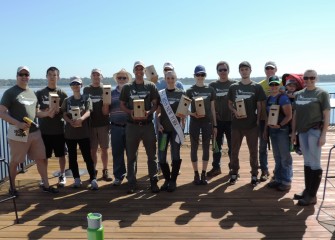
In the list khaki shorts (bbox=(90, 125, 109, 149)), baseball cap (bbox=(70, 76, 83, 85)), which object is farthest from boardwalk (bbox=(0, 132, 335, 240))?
baseball cap (bbox=(70, 76, 83, 85))

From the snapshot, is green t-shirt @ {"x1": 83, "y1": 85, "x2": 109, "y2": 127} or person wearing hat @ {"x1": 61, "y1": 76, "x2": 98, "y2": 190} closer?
person wearing hat @ {"x1": 61, "y1": 76, "x2": 98, "y2": 190}

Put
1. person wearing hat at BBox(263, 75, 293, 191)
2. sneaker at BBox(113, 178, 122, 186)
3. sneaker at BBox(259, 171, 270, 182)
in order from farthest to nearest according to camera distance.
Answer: sneaker at BBox(259, 171, 270, 182), sneaker at BBox(113, 178, 122, 186), person wearing hat at BBox(263, 75, 293, 191)

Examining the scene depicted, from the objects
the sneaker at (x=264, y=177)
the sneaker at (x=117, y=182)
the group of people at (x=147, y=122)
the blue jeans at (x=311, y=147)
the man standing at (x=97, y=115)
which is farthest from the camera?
the sneaker at (x=264, y=177)

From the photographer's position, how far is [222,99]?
5.52 meters

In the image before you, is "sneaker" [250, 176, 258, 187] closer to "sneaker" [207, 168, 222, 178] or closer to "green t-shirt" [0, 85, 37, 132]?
"sneaker" [207, 168, 222, 178]

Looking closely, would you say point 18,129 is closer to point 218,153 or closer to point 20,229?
point 20,229

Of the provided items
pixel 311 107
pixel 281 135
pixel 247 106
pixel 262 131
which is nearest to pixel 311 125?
pixel 311 107

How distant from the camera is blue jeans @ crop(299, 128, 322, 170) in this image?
4098 mm

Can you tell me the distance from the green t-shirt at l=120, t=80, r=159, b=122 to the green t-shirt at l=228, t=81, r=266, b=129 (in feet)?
3.89

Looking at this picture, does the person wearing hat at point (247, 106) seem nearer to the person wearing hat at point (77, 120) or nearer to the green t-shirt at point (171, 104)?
the green t-shirt at point (171, 104)

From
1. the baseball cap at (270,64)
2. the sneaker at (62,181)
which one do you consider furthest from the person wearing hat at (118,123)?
the baseball cap at (270,64)

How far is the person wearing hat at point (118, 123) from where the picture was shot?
16.9 ft

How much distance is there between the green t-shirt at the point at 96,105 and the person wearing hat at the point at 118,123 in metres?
0.14

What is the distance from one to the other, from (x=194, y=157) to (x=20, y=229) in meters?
2.54
